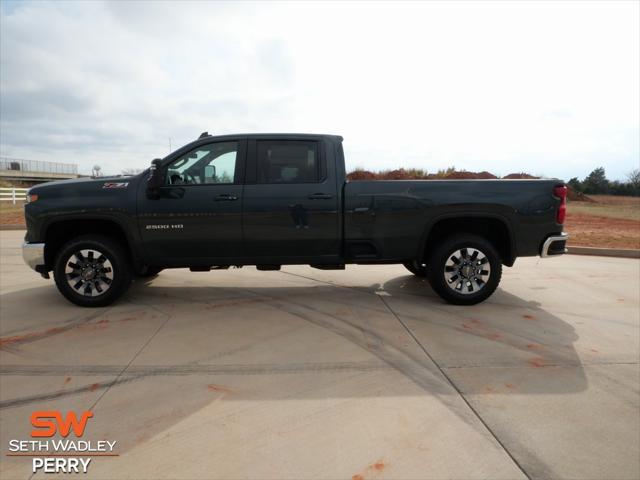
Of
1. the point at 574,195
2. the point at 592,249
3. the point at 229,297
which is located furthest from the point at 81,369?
the point at 574,195

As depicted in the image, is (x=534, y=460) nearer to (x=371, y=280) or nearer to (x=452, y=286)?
(x=452, y=286)

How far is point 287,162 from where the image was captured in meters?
4.79

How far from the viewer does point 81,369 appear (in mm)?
3232

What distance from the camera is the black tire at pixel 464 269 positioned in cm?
475

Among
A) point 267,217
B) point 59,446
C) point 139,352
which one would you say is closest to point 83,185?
point 267,217

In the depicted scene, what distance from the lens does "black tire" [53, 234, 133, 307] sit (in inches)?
183

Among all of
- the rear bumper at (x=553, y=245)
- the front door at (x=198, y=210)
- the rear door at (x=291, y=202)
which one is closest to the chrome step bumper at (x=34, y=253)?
the front door at (x=198, y=210)

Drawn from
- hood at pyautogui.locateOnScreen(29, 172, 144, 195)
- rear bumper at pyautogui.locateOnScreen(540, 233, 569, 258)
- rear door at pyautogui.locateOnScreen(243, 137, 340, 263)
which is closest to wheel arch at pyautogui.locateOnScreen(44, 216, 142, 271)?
hood at pyautogui.locateOnScreen(29, 172, 144, 195)

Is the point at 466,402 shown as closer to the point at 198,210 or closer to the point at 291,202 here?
the point at 291,202

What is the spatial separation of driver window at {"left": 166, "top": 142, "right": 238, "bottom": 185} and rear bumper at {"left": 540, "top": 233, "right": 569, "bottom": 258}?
379 centimetres

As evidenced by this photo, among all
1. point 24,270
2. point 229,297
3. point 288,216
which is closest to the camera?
point 288,216

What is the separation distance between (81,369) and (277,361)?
5.18 ft

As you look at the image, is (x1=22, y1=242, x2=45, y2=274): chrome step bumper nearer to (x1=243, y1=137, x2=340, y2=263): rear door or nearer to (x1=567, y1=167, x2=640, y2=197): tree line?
(x1=243, y1=137, x2=340, y2=263): rear door

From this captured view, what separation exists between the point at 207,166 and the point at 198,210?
0.55 m
